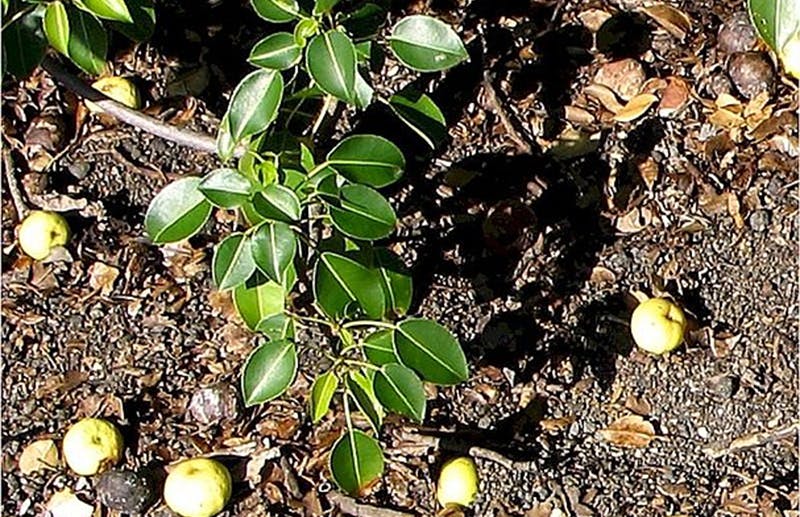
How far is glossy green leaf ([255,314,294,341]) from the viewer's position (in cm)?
187

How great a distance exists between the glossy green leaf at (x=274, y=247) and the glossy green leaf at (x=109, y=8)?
1.18 ft

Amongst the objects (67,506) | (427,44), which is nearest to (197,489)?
(67,506)

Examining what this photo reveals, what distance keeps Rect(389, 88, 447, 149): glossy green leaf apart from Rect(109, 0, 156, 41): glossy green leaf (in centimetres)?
42

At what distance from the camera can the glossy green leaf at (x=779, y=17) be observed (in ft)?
3.38

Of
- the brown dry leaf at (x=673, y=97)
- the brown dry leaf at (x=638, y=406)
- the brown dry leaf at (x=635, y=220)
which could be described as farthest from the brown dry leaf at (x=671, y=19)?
the brown dry leaf at (x=638, y=406)

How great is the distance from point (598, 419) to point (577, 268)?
0.29 meters

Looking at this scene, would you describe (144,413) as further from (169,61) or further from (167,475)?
(169,61)

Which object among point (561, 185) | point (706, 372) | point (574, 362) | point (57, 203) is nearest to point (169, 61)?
point (57, 203)

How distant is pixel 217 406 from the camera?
2.34m

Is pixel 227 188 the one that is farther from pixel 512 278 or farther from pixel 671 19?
pixel 671 19

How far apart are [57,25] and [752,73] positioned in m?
1.36

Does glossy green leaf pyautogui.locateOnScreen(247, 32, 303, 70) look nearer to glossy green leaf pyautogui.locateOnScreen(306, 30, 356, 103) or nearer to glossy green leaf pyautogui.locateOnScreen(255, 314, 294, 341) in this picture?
glossy green leaf pyautogui.locateOnScreen(306, 30, 356, 103)

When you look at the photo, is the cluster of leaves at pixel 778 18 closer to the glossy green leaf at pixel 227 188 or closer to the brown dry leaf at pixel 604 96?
the glossy green leaf at pixel 227 188

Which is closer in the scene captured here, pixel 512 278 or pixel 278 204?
pixel 278 204
